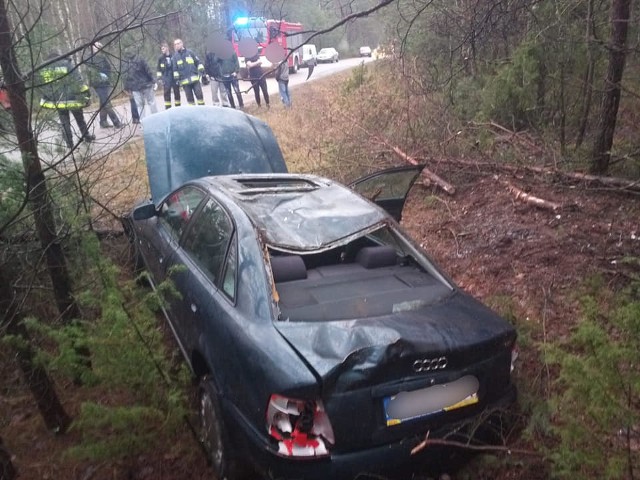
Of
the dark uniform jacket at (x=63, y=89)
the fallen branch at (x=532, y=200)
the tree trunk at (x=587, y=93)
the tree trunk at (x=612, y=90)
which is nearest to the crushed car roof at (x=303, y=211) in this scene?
the dark uniform jacket at (x=63, y=89)

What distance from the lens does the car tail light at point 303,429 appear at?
2.21 m

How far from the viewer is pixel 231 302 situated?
279 centimetres

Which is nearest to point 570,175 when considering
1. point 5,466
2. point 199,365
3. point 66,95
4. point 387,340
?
point 387,340

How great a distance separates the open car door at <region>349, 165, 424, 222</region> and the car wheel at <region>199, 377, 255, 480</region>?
2.30m

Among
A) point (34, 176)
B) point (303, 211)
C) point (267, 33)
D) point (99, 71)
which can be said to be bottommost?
point (303, 211)

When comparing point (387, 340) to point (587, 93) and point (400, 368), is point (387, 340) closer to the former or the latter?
point (400, 368)

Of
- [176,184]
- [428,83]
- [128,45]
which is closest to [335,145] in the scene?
[428,83]

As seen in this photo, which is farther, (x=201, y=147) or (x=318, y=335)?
(x=201, y=147)

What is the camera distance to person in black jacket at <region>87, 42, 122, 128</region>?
3.47m

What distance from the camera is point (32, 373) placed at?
3021 mm

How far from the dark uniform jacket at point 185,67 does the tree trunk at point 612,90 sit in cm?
932

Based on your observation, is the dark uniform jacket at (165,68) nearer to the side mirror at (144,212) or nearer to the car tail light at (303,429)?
the side mirror at (144,212)

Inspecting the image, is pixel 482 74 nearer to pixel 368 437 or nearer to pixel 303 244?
pixel 303 244

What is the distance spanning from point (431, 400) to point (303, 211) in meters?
1.50
